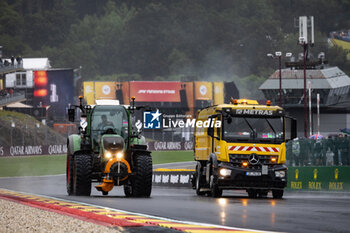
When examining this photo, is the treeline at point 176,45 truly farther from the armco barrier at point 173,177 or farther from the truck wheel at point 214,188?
the truck wheel at point 214,188

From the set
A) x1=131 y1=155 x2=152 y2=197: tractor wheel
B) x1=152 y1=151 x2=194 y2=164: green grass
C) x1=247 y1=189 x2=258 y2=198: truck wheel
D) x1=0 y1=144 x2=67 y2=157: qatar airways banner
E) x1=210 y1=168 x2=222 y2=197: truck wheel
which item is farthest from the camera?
x1=152 y1=151 x2=194 y2=164: green grass

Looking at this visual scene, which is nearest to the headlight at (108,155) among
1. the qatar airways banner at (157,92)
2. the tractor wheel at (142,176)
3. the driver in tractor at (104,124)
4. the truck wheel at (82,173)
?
the truck wheel at (82,173)

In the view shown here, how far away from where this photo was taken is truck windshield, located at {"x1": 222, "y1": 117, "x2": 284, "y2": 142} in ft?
78.2

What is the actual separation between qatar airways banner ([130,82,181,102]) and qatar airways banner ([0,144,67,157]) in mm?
39967

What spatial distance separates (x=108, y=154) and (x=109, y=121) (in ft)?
4.43

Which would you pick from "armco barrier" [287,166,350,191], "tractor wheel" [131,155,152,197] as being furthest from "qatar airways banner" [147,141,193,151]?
"tractor wheel" [131,155,152,197]

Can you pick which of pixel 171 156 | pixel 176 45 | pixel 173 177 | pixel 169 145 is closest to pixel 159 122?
pixel 169 145

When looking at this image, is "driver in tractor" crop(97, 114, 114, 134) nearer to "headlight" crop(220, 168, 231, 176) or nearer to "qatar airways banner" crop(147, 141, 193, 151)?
"headlight" crop(220, 168, 231, 176)

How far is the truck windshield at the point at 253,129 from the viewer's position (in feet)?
78.2

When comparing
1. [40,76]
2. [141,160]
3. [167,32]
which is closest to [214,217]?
[141,160]

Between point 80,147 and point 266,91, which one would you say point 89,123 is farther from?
point 266,91

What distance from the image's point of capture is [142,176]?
897 inches

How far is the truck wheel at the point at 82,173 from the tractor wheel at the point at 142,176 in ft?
4.32

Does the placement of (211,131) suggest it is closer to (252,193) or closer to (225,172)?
(225,172)
